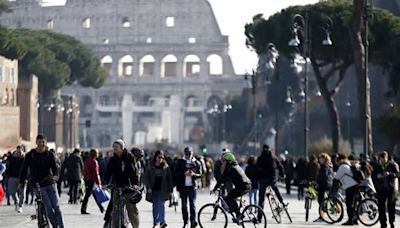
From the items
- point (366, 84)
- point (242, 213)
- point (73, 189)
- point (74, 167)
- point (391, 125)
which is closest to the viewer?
point (242, 213)

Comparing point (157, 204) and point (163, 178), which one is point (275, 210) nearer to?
point (157, 204)

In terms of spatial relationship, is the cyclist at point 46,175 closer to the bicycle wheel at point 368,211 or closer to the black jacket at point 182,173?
the black jacket at point 182,173

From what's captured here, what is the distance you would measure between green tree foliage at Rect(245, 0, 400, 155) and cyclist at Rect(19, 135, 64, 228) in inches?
1301

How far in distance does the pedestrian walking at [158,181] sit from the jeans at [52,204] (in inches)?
97.4

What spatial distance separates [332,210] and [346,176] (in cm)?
148

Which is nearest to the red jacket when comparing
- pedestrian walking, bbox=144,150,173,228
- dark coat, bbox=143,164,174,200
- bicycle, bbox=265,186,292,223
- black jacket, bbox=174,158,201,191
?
bicycle, bbox=265,186,292,223

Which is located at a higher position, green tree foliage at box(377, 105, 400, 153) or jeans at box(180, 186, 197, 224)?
green tree foliage at box(377, 105, 400, 153)

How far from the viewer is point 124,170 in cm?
2514

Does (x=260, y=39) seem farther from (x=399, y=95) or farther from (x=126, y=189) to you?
(x=126, y=189)

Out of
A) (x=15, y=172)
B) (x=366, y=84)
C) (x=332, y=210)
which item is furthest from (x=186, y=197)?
(x=366, y=84)

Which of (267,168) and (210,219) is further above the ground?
(267,168)

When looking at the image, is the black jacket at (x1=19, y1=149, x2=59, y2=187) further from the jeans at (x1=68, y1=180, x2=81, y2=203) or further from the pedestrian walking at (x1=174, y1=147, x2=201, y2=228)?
the jeans at (x1=68, y1=180, x2=81, y2=203)

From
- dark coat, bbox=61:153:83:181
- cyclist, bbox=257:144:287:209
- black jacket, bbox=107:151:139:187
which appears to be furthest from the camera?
dark coat, bbox=61:153:83:181

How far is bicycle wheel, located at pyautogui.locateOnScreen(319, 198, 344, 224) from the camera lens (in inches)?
1297
